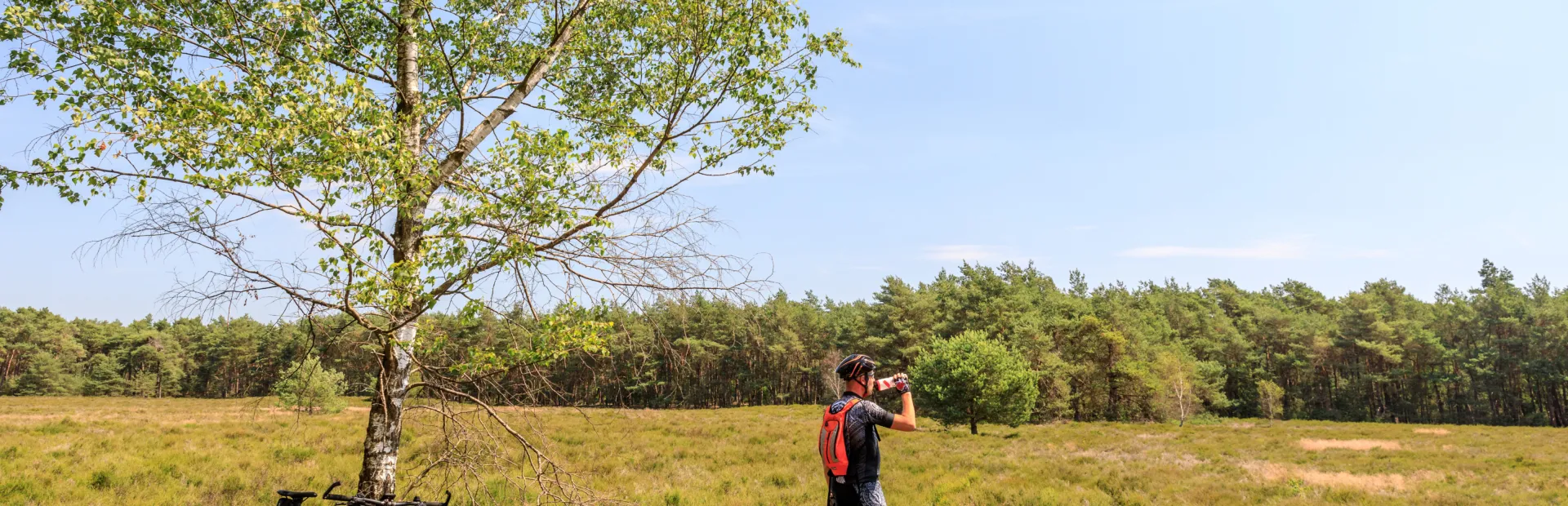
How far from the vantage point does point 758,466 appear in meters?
18.3

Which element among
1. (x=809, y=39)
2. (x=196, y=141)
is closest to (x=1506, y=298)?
(x=809, y=39)

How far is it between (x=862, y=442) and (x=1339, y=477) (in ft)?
75.6

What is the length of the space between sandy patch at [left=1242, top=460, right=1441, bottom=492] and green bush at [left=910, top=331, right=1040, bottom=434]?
11683 millimetres

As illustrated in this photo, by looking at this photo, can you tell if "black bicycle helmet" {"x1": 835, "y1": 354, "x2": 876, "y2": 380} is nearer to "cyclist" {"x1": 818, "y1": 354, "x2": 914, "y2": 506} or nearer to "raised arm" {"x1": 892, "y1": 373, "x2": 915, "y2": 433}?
"cyclist" {"x1": 818, "y1": 354, "x2": 914, "y2": 506}

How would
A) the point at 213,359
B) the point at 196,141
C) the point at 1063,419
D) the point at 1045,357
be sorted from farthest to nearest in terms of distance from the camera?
the point at 213,359
the point at 1063,419
the point at 1045,357
the point at 196,141

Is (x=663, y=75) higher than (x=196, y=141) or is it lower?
higher

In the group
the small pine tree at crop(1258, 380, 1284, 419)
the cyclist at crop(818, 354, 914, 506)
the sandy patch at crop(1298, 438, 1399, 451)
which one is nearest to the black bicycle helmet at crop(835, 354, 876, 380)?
the cyclist at crop(818, 354, 914, 506)

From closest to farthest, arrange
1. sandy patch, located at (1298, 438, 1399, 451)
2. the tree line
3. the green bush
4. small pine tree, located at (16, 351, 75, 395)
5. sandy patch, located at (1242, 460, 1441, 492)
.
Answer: sandy patch, located at (1242, 460, 1441, 492)
sandy patch, located at (1298, 438, 1399, 451)
the green bush
the tree line
small pine tree, located at (16, 351, 75, 395)

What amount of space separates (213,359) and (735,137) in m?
110

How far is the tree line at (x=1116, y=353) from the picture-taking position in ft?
178

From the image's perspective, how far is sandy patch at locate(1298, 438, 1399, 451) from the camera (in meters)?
31.5

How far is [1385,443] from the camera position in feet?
112

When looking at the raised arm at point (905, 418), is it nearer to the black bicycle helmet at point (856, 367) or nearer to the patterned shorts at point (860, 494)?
the black bicycle helmet at point (856, 367)

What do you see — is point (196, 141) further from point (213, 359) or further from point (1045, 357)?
point (213, 359)
